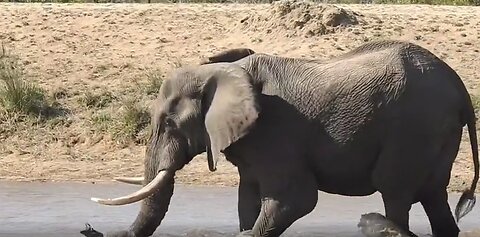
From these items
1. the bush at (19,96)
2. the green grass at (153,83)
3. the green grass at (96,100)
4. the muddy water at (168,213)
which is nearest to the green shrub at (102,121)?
the green grass at (96,100)

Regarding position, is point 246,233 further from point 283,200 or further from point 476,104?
point 476,104

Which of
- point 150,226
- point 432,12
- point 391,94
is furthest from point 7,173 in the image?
point 432,12

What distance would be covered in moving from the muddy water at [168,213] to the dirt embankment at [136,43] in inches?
42.1

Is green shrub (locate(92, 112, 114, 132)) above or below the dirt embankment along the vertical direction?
below

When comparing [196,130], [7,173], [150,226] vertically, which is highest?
[196,130]

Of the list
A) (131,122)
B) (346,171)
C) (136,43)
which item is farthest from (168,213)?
(136,43)

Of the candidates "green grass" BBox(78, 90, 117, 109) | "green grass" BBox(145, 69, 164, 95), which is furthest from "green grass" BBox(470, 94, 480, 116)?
"green grass" BBox(78, 90, 117, 109)

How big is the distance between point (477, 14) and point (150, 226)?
12577mm

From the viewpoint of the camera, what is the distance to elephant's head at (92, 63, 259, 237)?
8.42 metres

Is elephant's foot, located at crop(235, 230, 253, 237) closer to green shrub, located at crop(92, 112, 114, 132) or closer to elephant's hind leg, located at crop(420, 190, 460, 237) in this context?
elephant's hind leg, located at crop(420, 190, 460, 237)

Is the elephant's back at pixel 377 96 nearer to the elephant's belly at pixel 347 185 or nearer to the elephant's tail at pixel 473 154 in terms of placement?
the elephant's tail at pixel 473 154

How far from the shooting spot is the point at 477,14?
20.4 meters

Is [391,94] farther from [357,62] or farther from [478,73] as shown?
[478,73]

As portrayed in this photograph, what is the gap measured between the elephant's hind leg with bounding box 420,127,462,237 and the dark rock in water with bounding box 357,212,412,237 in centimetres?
33
